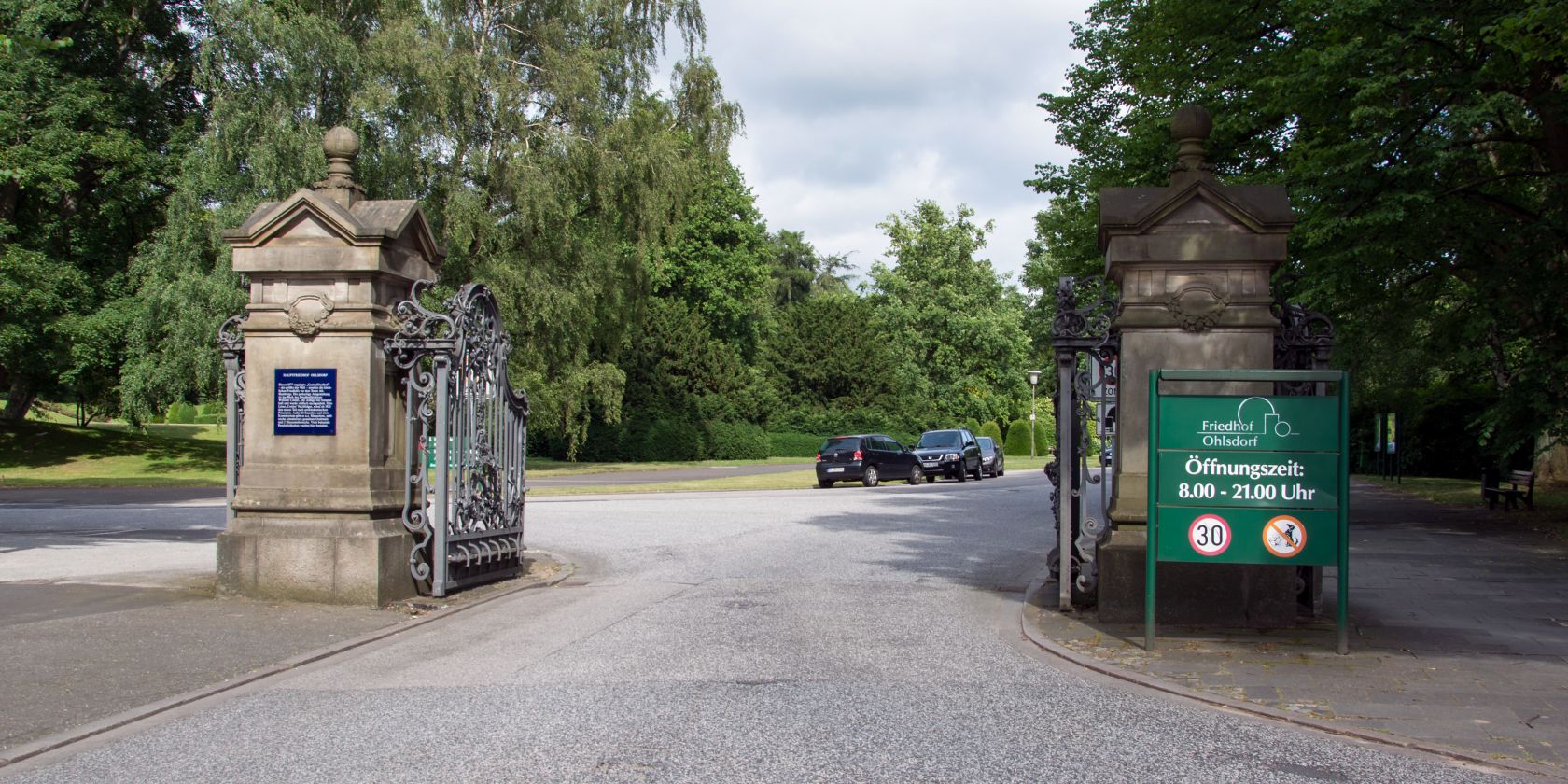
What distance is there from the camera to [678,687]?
686cm

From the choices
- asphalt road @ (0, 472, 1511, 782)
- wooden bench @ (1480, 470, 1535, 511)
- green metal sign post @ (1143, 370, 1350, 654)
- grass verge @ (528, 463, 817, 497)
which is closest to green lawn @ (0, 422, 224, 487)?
grass verge @ (528, 463, 817, 497)

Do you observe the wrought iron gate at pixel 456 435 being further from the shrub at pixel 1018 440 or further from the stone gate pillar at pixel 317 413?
the shrub at pixel 1018 440

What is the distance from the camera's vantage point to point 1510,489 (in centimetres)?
2228

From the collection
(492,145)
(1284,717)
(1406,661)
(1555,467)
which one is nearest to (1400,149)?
(1406,661)

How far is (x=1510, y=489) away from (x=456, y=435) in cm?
1989

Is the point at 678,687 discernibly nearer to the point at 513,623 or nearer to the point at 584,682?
the point at 584,682

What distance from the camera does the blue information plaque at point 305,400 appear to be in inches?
399

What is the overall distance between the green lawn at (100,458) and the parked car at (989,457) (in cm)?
2403

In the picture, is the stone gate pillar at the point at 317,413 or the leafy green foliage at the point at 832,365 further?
the leafy green foliage at the point at 832,365

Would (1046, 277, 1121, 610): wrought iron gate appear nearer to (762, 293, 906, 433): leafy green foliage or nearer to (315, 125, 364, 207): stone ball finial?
(315, 125, 364, 207): stone ball finial

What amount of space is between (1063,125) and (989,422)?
40.5m

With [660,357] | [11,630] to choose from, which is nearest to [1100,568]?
[11,630]

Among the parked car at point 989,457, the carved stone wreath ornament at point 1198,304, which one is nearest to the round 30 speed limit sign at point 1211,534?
the carved stone wreath ornament at point 1198,304

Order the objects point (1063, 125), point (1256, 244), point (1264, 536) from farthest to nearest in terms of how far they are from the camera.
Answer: point (1063, 125) → point (1256, 244) → point (1264, 536)
